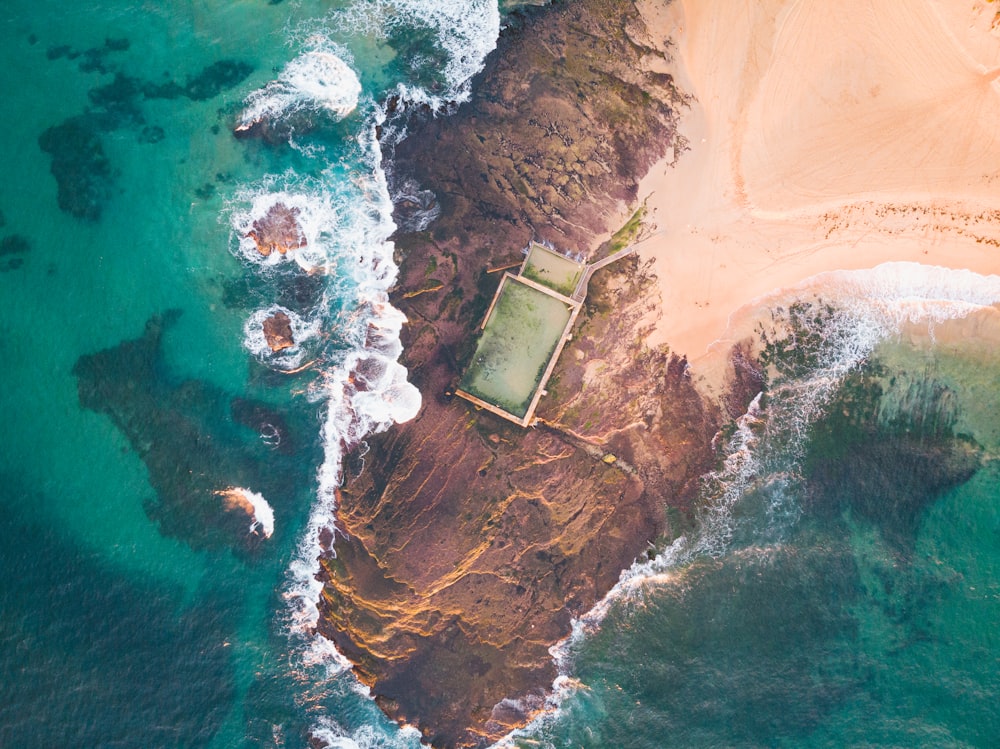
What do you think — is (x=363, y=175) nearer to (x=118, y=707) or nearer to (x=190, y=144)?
(x=190, y=144)

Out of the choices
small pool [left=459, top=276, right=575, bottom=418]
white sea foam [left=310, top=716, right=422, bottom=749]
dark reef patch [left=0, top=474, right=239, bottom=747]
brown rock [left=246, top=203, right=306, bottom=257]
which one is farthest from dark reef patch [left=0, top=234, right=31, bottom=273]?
white sea foam [left=310, top=716, right=422, bottom=749]

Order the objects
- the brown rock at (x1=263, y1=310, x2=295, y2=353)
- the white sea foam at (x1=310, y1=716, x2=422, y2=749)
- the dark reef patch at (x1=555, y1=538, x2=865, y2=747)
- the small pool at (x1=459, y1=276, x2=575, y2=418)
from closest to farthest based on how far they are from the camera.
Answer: the dark reef patch at (x1=555, y1=538, x2=865, y2=747), the small pool at (x1=459, y1=276, x2=575, y2=418), the white sea foam at (x1=310, y1=716, x2=422, y2=749), the brown rock at (x1=263, y1=310, x2=295, y2=353)

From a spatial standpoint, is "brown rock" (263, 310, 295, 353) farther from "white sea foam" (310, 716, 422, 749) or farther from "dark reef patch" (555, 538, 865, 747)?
"dark reef patch" (555, 538, 865, 747)

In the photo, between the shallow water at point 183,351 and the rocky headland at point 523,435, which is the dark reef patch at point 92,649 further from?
the rocky headland at point 523,435

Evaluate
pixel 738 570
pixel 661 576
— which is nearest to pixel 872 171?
pixel 738 570

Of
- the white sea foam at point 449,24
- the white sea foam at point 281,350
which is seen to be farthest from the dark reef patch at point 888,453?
the white sea foam at point 281,350

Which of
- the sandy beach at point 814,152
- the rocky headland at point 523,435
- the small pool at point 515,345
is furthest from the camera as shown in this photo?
the small pool at point 515,345
